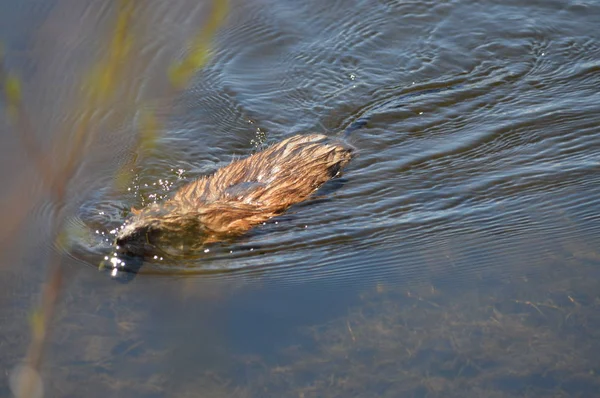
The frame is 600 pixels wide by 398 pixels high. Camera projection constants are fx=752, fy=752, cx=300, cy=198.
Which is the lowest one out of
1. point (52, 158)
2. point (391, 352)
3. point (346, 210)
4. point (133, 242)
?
point (391, 352)

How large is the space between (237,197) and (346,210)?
2.45ft

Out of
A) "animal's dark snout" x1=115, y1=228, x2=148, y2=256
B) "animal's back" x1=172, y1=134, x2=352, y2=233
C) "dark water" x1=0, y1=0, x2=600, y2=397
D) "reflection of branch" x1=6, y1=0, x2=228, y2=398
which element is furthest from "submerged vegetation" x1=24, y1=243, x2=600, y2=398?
"animal's back" x1=172, y1=134, x2=352, y2=233

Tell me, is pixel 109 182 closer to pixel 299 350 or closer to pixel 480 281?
pixel 299 350

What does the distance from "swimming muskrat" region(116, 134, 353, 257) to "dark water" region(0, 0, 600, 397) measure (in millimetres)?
121

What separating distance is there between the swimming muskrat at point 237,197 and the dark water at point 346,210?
121 millimetres

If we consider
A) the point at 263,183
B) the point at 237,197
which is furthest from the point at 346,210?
the point at 237,197

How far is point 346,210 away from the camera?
511 centimetres

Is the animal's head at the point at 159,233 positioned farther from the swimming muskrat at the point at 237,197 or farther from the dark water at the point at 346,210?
the dark water at the point at 346,210

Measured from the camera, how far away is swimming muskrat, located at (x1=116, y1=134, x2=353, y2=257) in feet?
15.0

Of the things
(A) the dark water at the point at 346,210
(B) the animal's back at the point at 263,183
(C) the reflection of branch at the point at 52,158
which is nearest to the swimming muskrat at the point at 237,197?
(B) the animal's back at the point at 263,183

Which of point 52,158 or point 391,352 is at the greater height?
point 52,158

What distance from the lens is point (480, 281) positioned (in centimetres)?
438

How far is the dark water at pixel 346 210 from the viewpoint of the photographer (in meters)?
3.86

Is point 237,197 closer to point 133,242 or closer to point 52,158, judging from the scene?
point 133,242
